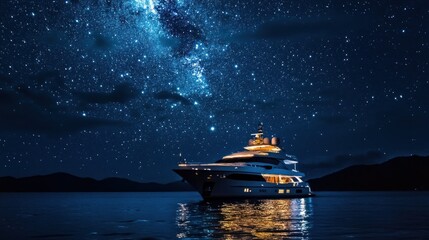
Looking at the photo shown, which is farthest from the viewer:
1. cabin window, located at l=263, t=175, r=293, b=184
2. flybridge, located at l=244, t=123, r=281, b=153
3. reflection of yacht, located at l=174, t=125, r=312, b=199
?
flybridge, located at l=244, t=123, r=281, b=153

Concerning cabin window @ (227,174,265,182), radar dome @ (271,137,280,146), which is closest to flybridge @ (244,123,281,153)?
radar dome @ (271,137,280,146)

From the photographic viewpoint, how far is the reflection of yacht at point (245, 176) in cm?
6900

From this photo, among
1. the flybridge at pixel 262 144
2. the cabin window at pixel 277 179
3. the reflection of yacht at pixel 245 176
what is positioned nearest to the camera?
the reflection of yacht at pixel 245 176

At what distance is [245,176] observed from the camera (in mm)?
70875

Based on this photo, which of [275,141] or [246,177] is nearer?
[246,177]

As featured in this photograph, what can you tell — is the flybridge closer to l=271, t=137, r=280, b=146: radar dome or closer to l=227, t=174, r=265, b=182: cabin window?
l=271, t=137, r=280, b=146: radar dome

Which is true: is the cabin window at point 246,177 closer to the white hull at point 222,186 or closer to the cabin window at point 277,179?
the white hull at point 222,186

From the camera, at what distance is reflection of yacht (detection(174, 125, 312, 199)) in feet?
226

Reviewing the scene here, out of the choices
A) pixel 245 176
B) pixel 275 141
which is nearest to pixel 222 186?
pixel 245 176

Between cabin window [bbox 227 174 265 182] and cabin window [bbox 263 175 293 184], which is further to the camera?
cabin window [bbox 263 175 293 184]

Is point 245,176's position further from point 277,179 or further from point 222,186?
point 277,179

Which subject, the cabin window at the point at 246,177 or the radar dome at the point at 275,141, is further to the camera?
the radar dome at the point at 275,141

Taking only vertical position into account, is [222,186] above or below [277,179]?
below

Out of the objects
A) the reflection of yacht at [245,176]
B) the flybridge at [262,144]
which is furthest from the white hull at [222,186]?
the flybridge at [262,144]
